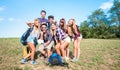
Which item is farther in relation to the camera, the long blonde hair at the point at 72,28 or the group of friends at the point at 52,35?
the long blonde hair at the point at 72,28

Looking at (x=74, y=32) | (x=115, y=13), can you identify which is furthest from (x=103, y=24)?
(x=74, y=32)

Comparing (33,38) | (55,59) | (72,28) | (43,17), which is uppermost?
(43,17)

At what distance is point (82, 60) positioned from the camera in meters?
11.5

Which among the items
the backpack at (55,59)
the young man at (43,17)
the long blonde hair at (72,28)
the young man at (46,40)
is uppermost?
the young man at (43,17)

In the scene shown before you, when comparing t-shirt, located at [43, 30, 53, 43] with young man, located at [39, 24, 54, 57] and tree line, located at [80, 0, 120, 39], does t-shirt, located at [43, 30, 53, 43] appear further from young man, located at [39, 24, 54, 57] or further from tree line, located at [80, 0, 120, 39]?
tree line, located at [80, 0, 120, 39]

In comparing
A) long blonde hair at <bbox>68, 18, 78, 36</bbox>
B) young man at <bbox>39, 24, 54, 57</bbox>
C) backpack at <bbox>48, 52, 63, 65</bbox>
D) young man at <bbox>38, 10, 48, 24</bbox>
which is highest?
young man at <bbox>38, 10, 48, 24</bbox>

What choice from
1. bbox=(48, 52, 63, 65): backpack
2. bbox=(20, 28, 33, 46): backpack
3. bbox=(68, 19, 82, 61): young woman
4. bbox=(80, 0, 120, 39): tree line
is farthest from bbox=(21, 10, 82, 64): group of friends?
bbox=(80, 0, 120, 39): tree line

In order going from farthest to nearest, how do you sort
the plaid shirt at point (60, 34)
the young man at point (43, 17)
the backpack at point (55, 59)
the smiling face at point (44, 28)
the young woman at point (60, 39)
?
the young man at point (43, 17) → the plaid shirt at point (60, 34) → the young woman at point (60, 39) → the smiling face at point (44, 28) → the backpack at point (55, 59)

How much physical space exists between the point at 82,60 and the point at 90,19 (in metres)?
73.3

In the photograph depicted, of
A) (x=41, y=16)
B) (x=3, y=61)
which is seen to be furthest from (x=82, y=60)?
(x=3, y=61)

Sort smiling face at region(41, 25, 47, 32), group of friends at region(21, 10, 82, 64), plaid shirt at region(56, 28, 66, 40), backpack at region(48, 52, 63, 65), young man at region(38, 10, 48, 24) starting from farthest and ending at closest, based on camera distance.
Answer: young man at region(38, 10, 48, 24) < plaid shirt at region(56, 28, 66, 40) < smiling face at region(41, 25, 47, 32) < group of friends at region(21, 10, 82, 64) < backpack at region(48, 52, 63, 65)

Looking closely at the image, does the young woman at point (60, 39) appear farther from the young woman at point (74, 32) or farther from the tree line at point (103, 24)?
the tree line at point (103, 24)

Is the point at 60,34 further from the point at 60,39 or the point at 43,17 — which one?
the point at 43,17

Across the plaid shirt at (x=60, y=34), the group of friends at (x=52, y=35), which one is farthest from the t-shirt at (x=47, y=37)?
the plaid shirt at (x=60, y=34)
